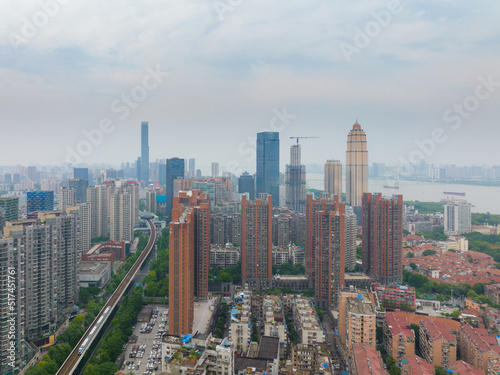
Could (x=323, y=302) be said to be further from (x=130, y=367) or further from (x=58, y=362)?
(x=58, y=362)

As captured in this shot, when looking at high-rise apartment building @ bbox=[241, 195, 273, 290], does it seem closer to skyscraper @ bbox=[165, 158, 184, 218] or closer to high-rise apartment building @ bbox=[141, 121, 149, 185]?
skyscraper @ bbox=[165, 158, 184, 218]

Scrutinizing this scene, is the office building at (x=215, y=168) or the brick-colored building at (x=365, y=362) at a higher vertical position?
the office building at (x=215, y=168)

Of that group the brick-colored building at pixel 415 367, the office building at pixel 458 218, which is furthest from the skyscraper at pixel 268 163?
the brick-colored building at pixel 415 367

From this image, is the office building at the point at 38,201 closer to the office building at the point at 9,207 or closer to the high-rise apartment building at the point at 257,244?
the office building at the point at 9,207

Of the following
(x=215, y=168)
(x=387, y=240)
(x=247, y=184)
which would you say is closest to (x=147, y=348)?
(x=387, y=240)

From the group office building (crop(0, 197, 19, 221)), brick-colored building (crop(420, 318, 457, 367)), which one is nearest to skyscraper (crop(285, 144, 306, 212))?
office building (crop(0, 197, 19, 221))

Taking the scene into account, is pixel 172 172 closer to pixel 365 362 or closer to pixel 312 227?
pixel 312 227

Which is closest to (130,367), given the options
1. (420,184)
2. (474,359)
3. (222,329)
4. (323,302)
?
(222,329)
